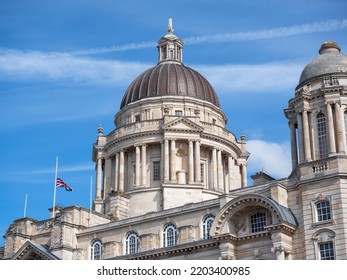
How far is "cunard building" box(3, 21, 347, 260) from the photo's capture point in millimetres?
57031

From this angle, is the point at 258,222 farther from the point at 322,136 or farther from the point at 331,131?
the point at 331,131

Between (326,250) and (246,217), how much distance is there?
7.33 metres

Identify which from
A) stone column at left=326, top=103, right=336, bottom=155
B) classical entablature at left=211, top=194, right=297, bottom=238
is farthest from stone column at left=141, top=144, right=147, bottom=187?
stone column at left=326, top=103, right=336, bottom=155

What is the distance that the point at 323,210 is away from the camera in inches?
2229

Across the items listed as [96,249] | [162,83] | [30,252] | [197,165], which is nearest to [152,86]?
[162,83]

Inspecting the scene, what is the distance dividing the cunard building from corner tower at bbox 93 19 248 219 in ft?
0.42

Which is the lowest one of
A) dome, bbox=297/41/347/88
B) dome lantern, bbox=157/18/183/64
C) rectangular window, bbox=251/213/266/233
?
rectangular window, bbox=251/213/266/233

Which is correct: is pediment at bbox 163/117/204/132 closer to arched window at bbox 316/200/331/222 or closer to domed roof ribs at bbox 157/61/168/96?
domed roof ribs at bbox 157/61/168/96

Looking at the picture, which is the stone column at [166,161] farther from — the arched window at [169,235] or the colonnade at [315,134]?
the colonnade at [315,134]

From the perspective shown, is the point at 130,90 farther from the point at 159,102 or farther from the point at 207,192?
the point at 207,192

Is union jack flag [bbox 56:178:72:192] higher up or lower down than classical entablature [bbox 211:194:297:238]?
higher up

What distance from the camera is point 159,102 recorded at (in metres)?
87.8

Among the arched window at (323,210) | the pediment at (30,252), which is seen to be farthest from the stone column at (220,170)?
the arched window at (323,210)
